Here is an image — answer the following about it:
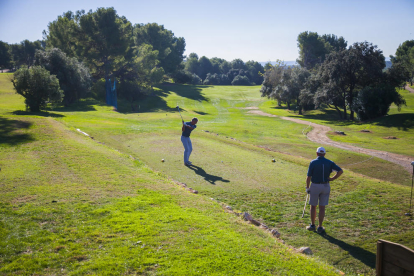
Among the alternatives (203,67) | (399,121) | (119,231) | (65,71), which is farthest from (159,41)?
(119,231)

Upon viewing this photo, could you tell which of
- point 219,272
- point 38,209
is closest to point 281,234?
point 219,272

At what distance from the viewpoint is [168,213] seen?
9.98 m

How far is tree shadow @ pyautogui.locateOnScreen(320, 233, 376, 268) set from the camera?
8891 mm

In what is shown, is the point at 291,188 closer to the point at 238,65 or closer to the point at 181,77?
the point at 181,77

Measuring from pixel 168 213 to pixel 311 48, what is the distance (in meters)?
142

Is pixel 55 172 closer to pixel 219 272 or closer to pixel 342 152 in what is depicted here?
pixel 219 272

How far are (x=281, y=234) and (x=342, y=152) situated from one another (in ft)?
71.1

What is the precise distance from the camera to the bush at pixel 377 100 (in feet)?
170

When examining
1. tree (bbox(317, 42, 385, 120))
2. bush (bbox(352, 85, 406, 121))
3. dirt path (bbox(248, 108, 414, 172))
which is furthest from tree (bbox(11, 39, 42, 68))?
bush (bbox(352, 85, 406, 121))

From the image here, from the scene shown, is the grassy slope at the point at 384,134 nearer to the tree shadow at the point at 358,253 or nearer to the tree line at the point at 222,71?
the tree shadow at the point at 358,253

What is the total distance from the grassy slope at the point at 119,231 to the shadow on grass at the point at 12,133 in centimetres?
571

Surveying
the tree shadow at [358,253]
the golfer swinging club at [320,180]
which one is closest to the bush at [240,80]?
the golfer swinging club at [320,180]

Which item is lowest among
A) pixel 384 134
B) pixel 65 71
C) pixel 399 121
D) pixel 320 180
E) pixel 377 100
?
pixel 384 134

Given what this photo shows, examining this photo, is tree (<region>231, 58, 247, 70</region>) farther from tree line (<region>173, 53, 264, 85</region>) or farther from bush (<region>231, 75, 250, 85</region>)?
bush (<region>231, 75, 250, 85</region>)
